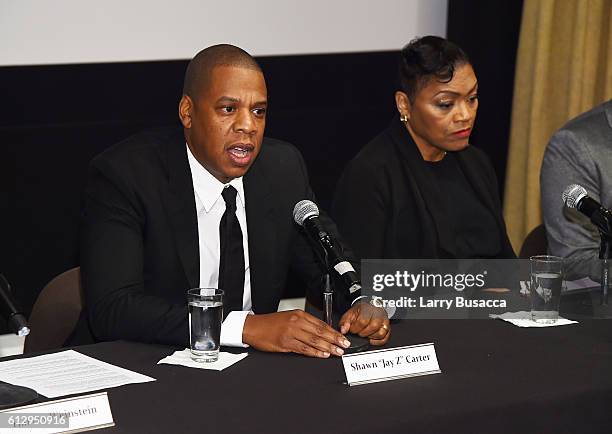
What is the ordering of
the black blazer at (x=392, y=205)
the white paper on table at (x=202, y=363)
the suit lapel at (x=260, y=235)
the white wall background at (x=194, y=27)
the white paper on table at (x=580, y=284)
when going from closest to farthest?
the white paper on table at (x=202, y=363), the suit lapel at (x=260, y=235), the white paper on table at (x=580, y=284), the black blazer at (x=392, y=205), the white wall background at (x=194, y=27)

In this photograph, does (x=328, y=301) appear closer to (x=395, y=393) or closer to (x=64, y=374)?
(x=395, y=393)

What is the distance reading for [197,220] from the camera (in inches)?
124

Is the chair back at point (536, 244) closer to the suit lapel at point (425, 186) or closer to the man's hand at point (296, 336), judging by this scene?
the suit lapel at point (425, 186)

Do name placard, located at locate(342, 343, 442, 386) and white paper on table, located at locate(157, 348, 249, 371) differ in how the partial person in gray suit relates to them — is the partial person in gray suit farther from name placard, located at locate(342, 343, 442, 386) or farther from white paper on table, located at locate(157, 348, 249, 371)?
white paper on table, located at locate(157, 348, 249, 371)

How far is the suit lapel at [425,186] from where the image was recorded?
150 inches

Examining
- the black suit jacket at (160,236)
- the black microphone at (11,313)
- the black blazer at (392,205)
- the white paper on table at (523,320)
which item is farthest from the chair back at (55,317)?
the white paper on table at (523,320)

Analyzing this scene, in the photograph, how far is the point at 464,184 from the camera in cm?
398

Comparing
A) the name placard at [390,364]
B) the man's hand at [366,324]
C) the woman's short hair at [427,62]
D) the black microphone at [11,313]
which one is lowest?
the name placard at [390,364]

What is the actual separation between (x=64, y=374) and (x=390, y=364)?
77 centimetres

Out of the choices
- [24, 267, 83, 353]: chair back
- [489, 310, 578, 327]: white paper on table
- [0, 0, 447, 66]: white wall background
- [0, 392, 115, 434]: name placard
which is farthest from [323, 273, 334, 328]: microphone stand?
[0, 0, 447, 66]: white wall background

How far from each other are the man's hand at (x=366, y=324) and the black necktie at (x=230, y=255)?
485 millimetres

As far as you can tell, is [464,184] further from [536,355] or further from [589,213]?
[536,355]

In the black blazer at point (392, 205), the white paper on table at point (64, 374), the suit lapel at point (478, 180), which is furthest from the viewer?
the suit lapel at point (478, 180)

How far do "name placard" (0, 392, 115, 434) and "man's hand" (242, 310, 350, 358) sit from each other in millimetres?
Answer: 560
